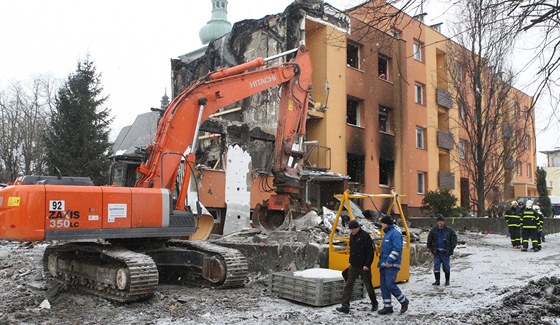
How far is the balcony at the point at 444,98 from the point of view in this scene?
30.3m

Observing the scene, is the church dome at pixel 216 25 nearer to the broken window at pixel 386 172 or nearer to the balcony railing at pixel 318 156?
the broken window at pixel 386 172

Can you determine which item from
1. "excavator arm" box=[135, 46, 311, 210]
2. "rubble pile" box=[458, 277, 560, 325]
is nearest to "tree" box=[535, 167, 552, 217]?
"excavator arm" box=[135, 46, 311, 210]

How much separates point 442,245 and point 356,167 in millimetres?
14928

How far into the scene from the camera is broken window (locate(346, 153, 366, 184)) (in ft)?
81.5

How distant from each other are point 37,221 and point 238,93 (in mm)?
5505

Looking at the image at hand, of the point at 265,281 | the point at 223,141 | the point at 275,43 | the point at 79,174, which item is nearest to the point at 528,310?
the point at 265,281

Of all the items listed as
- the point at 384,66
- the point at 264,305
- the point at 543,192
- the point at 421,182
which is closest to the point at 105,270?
the point at 264,305

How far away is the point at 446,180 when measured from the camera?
30344mm

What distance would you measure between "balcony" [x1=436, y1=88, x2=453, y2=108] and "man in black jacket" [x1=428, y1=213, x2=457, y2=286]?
21206 millimetres

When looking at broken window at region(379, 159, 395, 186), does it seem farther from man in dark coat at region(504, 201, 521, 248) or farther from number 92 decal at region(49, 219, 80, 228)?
number 92 decal at region(49, 219, 80, 228)

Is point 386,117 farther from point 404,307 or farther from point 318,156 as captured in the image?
point 404,307

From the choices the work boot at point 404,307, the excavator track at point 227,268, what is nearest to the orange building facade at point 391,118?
the excavator track at point 227,268

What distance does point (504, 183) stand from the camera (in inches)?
1145

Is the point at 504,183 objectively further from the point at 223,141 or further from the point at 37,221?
the point at 37,221
